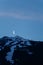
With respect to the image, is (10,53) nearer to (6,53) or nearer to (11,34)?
(6,53)

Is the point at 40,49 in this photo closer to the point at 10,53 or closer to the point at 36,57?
the point at 36,57

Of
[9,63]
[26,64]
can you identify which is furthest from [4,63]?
[26,64]

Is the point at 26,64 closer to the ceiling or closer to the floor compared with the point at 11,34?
closer to the floor

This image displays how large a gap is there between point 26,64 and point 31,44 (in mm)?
279

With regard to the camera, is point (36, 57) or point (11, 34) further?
point (11, 34)

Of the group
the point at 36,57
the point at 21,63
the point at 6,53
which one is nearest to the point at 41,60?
the point at 36,57

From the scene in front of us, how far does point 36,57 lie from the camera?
2646mm

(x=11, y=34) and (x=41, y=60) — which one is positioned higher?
(x=11, y=34)

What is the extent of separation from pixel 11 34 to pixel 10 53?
0.93 feet

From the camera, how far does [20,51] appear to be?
2707mm

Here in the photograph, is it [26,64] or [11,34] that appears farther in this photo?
[11,34]

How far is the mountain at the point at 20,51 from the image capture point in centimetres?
262

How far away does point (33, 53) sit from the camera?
2.68 m

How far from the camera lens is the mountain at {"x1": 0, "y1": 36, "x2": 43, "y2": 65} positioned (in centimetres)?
262
